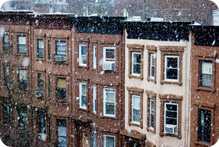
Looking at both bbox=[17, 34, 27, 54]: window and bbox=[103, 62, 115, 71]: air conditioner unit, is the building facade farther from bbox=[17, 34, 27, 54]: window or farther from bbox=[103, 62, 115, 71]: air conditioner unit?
bbox=[17, 34, 27, 54]: window

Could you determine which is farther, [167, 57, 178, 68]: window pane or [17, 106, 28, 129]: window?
[17, 106, 28, 129]: window

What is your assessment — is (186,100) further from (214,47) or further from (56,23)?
(56,23)

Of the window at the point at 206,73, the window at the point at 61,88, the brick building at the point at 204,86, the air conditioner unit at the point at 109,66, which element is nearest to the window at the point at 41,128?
the window at the point at 61,88

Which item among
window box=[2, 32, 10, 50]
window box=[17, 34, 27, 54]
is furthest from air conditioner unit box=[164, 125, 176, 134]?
window box=[2, 32, 10, 50]

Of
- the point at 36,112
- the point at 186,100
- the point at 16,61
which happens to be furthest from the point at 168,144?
the point at 16,61

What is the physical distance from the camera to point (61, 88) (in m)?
3.62

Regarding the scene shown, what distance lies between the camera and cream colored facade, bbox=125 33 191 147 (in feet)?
10.3

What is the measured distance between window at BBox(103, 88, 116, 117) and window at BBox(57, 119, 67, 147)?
0.34m

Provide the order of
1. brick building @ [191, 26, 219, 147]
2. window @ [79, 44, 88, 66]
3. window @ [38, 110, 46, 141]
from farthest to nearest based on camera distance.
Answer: window @ [38, 110, 46, 141], window @ [79, 44, 88, 66], brick building @ [191, 26, 219, 147]

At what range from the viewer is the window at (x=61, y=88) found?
3604 mm

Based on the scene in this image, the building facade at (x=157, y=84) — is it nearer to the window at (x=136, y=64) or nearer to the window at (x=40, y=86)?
the window at (x=136, y=64)

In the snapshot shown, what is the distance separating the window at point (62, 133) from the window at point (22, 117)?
253 mm

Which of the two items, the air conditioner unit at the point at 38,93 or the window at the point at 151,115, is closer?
the window at the point at 151,115

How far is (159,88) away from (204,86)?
0.97 ft
